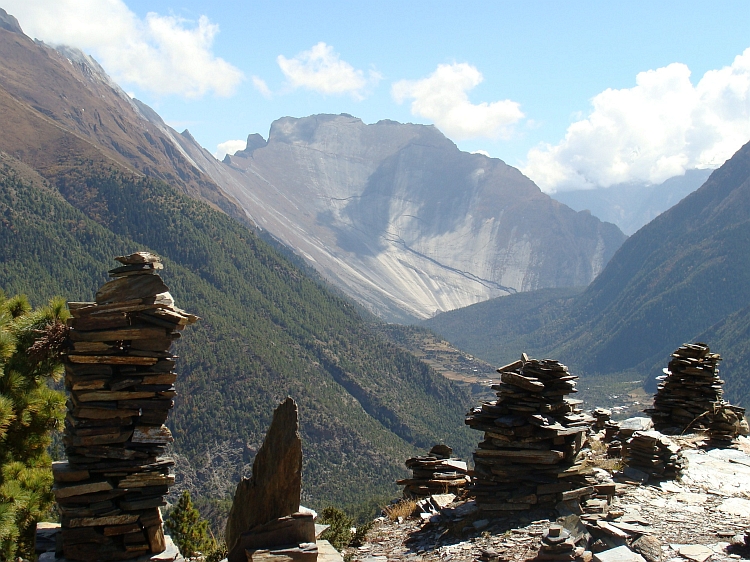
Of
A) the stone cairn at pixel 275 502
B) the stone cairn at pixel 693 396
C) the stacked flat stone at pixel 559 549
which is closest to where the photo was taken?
the stone cairn at pixel 275 502

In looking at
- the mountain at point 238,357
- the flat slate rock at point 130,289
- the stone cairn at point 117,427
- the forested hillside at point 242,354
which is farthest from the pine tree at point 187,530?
the mountain at point 238,357

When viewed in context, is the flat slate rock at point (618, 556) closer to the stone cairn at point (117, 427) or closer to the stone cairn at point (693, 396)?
the stone cairn at point (117, 427)

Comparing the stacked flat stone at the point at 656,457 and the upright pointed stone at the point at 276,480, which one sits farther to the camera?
the stacked flat stone at the point at 656,457

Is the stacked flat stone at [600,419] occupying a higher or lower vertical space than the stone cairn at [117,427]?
lower

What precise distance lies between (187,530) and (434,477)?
7.27 meters

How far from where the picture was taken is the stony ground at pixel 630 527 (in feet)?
46.2

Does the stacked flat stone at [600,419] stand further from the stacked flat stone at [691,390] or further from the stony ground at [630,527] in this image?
the stony ground at [630,527]

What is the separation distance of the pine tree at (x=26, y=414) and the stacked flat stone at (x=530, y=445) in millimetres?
9588

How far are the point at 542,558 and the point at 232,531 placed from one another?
17.9 ft

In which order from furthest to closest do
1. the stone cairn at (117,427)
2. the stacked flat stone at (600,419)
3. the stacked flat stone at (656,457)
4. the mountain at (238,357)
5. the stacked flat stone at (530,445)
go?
the mountain at (238,357)
the stacked flat stone at (600,419)
the stacked flat stone at (656,457)
the stacked flat stone at (530,445)
the stone cairn at (117,427)

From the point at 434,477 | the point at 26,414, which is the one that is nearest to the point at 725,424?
the point at 434,477

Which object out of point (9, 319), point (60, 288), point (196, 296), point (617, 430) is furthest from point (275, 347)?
point (9, 319)

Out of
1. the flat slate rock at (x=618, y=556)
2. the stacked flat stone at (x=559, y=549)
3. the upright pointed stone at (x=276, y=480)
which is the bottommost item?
the flat slate rock at (x=618, y=556)

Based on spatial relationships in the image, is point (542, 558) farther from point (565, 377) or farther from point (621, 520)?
point (565, 377)
